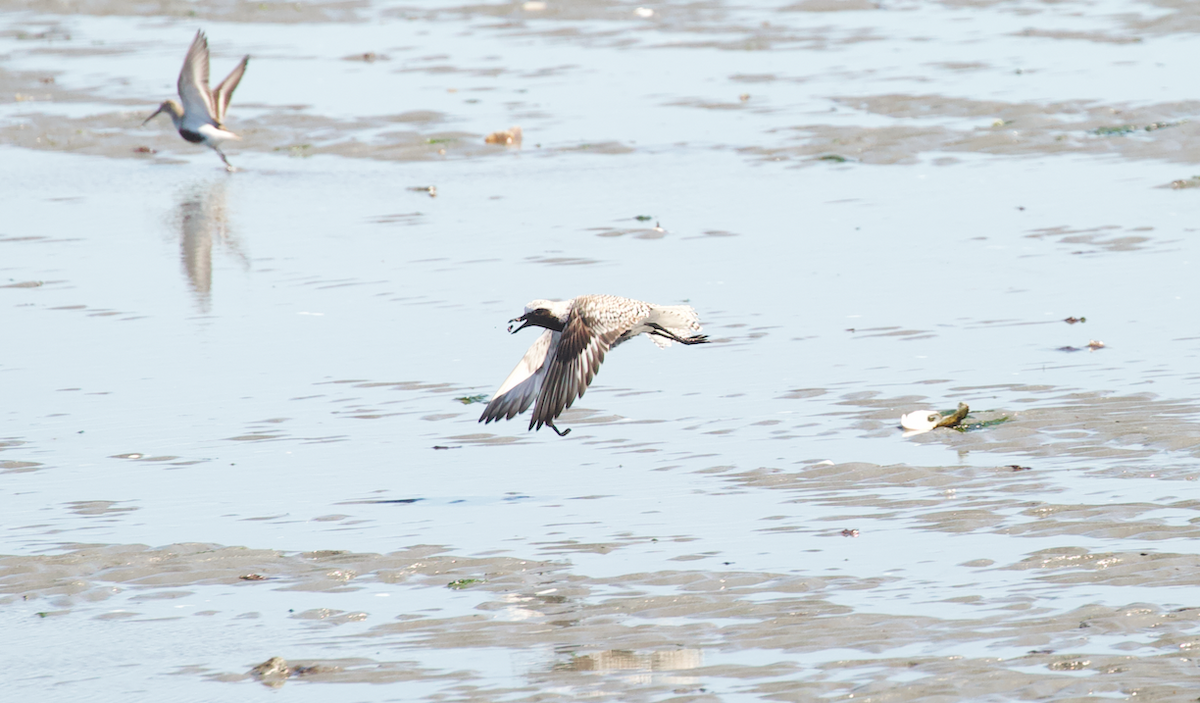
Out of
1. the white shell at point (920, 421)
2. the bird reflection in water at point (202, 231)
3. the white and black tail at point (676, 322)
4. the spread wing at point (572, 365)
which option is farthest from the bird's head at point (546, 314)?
the bird reflection in water at point (202, 231)

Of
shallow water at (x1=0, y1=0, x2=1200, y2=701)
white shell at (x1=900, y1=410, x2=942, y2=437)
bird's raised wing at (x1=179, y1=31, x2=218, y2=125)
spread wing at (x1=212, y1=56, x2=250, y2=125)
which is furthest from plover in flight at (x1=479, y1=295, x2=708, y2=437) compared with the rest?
bird's raised wing at (x1=179, y1=31, x2=218, y2=125)

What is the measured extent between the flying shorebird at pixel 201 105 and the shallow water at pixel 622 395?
48cm

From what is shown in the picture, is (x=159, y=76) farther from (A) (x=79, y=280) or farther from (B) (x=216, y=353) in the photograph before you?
(B) (x=216, y=353)

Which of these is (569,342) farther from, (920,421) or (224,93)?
(224,93)

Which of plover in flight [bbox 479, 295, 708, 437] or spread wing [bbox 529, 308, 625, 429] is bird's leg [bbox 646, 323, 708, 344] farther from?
spread wing [bbox 529, 308, 625, 429]

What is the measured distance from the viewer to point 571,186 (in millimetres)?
16516

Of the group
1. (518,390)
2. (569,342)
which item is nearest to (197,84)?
(518,390)

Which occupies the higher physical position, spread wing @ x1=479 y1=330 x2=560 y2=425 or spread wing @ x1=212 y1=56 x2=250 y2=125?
spread wing @ x1=212 y1=56 x2=250 y2=125

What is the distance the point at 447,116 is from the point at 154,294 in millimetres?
7621

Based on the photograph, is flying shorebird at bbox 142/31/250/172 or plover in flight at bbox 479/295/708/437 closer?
plover in flight at bbox 479/295/708/437

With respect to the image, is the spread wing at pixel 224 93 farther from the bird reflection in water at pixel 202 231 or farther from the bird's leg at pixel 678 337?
the bird's leg at pixel 678 337

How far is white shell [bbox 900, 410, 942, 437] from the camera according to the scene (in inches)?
358

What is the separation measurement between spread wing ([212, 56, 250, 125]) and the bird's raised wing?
2.1 inches

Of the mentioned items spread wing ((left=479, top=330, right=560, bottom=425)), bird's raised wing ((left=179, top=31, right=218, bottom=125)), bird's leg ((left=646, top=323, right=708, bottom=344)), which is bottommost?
spread wing ((left=479, top=330, right=560, bottom=425))
